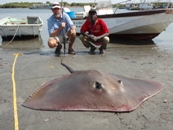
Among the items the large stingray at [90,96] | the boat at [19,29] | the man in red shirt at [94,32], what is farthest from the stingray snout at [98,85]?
the boat at [19,29]

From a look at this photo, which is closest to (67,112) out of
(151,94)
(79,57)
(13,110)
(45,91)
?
(45,91)

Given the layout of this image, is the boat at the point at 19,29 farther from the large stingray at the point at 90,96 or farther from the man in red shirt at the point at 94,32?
the large stingray at the point at 90,96

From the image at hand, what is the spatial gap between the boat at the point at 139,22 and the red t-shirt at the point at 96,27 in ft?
9.63

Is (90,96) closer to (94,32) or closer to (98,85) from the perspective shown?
(98,85)

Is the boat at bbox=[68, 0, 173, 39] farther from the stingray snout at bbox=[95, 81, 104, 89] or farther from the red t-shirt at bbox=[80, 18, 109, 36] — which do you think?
the stingray snout at bbox=[95, 81, 104, 89]

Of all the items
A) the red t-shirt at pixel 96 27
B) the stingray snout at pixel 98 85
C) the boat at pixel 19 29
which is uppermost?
the red t-shirt at pixel 96 27

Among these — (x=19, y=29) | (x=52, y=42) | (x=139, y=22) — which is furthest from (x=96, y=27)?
(x=19, y=29)

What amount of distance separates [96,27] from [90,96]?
418 centimetres

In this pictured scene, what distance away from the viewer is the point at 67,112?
8.86 ft

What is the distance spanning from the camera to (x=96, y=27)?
644 cm

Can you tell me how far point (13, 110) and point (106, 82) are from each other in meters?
1.36

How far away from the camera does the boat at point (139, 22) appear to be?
28.0 ft

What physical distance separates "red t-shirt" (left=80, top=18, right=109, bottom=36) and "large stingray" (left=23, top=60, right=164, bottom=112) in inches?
140

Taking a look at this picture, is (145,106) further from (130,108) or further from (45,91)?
(45,91)
